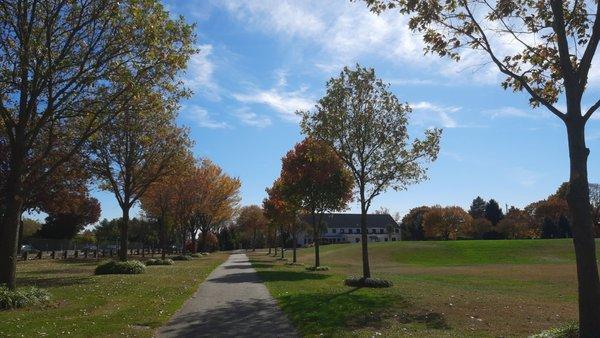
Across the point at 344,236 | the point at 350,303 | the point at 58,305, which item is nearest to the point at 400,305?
the point at 350,303

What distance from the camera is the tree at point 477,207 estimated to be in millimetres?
138875

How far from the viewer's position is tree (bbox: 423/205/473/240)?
4456 inches

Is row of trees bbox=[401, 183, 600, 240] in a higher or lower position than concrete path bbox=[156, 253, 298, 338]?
higher

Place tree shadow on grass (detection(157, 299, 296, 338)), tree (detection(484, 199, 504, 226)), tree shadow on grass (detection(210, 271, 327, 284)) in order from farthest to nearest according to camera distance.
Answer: tree (detection(484, 199, 504, 226))
tree shadow on grass (detection(210, 271, 327, 284))
tree shadow on grass (detection(157, 299, 296, 338))

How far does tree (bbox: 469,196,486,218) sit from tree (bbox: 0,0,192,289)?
133 m

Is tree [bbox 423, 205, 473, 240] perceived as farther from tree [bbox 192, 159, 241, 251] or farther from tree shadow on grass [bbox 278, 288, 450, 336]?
tree shadow on grass [bbox 278, 288, 450, 336]

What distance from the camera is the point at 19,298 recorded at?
13555 millimetres

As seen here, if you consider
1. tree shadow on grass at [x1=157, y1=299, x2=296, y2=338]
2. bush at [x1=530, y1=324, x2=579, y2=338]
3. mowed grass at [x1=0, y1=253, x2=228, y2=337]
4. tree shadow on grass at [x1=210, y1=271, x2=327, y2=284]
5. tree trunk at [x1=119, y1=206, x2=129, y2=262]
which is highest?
tree trunk at [x1=119, y1=206, x2=129, y2=262]

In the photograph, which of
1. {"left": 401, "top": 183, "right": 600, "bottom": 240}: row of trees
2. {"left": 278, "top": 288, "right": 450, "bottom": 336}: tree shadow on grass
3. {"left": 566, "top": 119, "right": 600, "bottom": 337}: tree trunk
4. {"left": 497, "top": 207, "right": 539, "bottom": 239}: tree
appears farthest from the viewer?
{"left": 497, "top": 207, "right": 539, "bottom": 239}: tree

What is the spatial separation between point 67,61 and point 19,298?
22.6 ft

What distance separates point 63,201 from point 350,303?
42.5 m

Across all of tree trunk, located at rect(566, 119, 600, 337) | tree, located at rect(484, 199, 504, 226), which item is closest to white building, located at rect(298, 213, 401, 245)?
tree, located at rect(484, 199, 504, 226)

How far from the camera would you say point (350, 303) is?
15.4 meters

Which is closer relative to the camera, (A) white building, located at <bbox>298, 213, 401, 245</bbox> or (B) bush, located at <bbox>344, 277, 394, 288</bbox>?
(B) bush, located at <bbox>344, 277, 394, 288</bbox>
